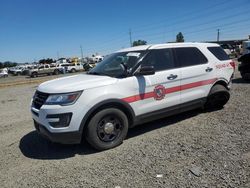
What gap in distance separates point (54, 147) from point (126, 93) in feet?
5.75

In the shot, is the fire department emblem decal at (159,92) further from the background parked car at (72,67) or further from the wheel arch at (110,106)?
the background parked car at (72,67)

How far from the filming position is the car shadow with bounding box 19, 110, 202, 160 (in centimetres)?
458

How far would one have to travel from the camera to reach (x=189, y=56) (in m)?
5.79

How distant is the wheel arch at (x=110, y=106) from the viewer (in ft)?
14.1

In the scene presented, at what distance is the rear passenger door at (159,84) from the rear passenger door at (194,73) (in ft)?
0.66

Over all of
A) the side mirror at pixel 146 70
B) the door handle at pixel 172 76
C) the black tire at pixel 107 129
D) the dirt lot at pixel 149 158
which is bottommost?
the dirt lot at pixel 149 158

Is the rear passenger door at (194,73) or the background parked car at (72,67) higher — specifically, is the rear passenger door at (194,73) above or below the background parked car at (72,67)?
above

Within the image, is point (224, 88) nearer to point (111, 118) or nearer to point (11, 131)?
point (111, 118)

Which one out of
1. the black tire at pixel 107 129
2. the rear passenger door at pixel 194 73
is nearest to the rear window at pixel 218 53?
the rear passenger door at pixel 194 73

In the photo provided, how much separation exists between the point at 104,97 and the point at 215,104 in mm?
3493

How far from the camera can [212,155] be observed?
4074 millimetres

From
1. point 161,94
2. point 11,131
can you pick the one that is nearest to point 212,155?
point 161,94

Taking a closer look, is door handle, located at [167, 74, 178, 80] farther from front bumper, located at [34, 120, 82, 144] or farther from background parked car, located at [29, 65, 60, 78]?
background parked car, located at [29, 65, 60, 78]

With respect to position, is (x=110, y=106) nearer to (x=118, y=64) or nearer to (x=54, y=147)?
(x=118, y=64)
